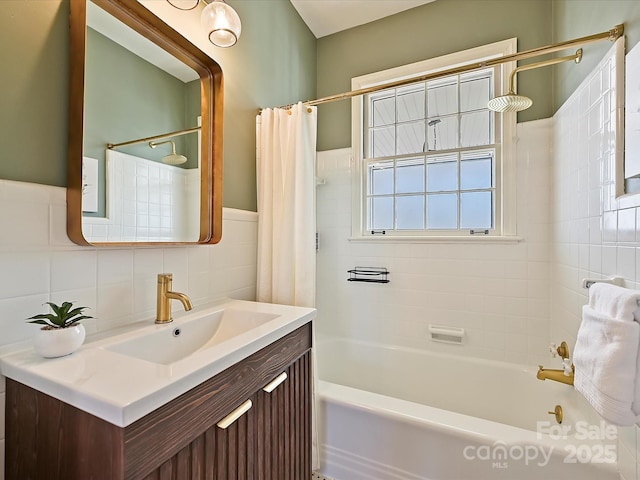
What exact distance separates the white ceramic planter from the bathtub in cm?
109

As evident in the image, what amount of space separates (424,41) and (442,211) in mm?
1227

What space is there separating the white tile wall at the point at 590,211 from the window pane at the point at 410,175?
78 cm

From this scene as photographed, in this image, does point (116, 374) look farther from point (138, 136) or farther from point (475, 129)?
point (475, 129)

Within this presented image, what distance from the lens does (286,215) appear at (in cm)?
159

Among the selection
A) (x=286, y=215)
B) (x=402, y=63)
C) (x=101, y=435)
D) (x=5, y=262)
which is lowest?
(x=101, y=435)

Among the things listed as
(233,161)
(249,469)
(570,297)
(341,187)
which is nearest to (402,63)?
(341,187)

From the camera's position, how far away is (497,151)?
1.99 m

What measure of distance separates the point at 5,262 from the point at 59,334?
25 cm

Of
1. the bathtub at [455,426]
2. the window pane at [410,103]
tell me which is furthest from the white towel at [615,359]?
the window pane at [410,103]

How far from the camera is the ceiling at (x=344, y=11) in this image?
6.96 feet

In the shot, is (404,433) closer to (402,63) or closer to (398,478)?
(398,478)

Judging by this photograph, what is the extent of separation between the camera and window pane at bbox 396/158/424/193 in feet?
7.29

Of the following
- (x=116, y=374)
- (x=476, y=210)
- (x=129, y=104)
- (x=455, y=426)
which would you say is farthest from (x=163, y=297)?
(x=476, y=210)

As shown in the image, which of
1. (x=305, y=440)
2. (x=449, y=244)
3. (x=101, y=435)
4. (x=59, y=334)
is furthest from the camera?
(x=449, y=244)
